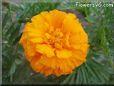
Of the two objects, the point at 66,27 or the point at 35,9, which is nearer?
the point at 66,27

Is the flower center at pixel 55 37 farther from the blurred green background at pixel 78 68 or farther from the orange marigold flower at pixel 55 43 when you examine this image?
the blurred green background at pixel 78 68

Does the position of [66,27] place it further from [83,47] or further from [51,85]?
[51,85]

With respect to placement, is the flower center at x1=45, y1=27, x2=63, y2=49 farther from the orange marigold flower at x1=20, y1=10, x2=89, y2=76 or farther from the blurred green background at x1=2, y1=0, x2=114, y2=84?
the blurred green background at x1=2, y1=0, x2=114, y2=84

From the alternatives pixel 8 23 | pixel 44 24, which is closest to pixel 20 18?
pixel 8 23

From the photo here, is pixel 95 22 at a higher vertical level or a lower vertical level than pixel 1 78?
higher

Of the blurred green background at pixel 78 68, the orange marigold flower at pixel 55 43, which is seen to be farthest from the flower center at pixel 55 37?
the blurred green background at pixel 78 68
